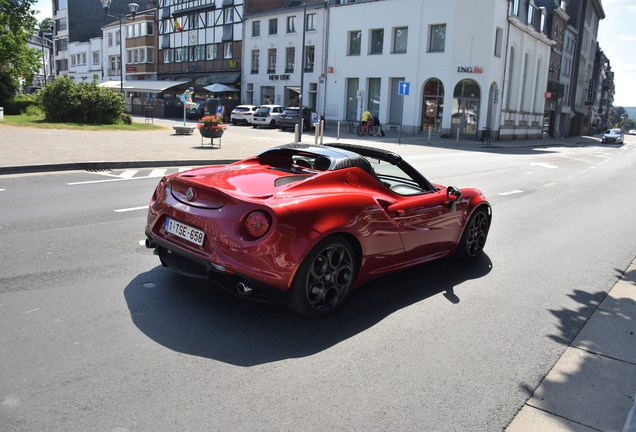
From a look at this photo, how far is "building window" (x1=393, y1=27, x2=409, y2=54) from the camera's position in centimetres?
4097

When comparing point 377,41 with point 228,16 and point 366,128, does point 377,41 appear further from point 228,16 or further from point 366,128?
point 228,16

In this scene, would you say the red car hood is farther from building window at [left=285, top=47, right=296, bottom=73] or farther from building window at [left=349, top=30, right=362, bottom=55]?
building window at [left=285, top=47, right=296, bottom=73]

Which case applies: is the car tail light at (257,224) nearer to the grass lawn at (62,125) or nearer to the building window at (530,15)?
the grass lawn at (62,125)

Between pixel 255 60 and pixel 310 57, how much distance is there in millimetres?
7510

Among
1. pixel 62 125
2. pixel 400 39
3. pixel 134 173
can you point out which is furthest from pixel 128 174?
pixel 400 39

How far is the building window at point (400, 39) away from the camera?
1613 inches

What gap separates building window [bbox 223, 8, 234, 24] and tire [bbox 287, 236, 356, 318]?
54299 mm

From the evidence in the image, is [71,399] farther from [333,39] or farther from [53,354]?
[333,39]

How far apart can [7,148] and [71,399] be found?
47.0 ft

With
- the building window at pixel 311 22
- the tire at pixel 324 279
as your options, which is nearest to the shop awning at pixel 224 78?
the building window at pixel 311 22

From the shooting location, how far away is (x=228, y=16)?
180ft

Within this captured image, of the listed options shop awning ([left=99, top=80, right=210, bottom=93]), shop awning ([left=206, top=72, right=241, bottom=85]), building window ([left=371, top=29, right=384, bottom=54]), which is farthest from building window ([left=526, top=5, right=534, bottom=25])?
shop awning ([left=99, top=80, right=210, bottom=93])

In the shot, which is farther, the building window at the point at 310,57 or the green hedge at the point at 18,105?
the building window at the point at 310,57

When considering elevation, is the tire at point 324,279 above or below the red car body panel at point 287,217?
below
